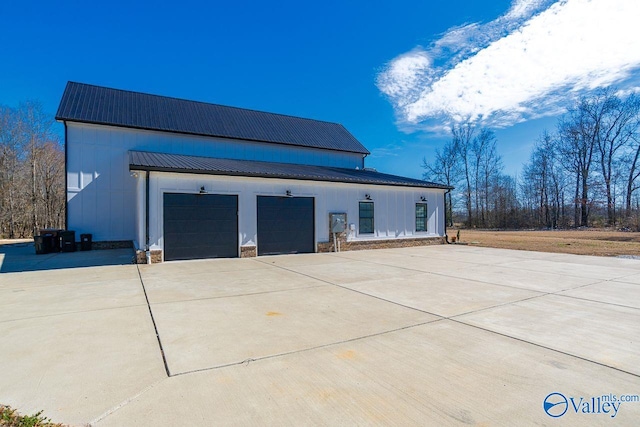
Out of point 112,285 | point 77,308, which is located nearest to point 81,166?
point 112,285

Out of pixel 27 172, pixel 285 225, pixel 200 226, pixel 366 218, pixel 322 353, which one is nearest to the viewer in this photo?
pixel 322 353

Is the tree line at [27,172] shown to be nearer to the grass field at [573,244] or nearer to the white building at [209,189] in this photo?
the white building at [209,189]

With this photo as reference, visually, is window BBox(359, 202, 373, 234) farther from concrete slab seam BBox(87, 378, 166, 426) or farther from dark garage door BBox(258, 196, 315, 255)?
concrete slab seam BBox(87, 378, 166, 426)

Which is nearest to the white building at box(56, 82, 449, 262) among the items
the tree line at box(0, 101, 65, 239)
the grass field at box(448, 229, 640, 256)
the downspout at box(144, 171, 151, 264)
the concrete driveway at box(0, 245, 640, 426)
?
the downspout at box(144, 171, 151, 264)

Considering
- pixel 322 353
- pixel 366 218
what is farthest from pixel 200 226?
pixel 322 353

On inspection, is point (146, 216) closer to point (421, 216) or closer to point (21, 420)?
point (21, 420)

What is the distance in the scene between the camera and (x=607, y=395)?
258cm

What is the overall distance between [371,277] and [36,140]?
30.9m

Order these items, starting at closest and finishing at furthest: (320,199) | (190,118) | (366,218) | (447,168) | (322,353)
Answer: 1. (322,353)
2. (320,199)
3. (366,218)
4. (190,118)
5. (447,168)

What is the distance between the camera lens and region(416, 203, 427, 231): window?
16.6 meters

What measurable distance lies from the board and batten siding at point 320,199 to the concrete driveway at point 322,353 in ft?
14.4

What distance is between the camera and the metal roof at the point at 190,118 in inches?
605

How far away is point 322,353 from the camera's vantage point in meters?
3.40

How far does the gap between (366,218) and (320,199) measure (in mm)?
2616
